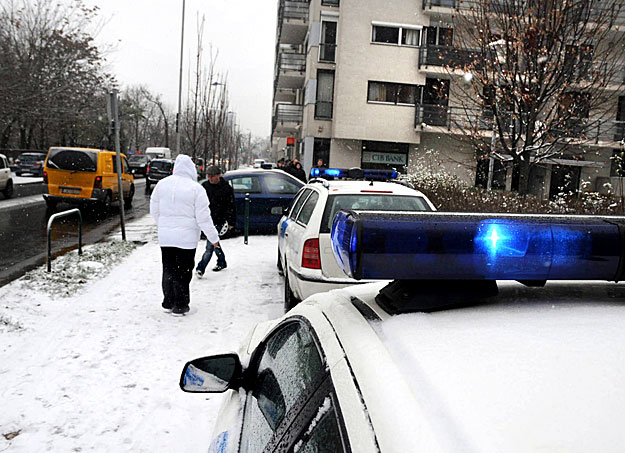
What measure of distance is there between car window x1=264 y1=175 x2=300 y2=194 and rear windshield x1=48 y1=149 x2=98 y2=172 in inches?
264

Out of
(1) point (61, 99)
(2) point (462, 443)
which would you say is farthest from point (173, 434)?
(1) point (61, 99)

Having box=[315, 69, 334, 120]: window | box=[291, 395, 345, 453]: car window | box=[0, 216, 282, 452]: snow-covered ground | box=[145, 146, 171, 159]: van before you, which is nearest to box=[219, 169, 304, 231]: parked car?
box=[0, 216, 282, 452]: snow-covered ground

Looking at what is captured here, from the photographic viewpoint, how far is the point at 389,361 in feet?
3.59

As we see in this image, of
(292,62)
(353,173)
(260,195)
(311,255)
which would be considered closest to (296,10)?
(292,62)

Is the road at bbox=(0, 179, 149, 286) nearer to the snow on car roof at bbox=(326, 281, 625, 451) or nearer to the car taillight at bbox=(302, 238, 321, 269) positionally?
the car taillight at bbox=(302, 238, 321, 269)

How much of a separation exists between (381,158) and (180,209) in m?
24.2

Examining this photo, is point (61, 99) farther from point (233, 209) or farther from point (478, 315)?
point (478, 315)

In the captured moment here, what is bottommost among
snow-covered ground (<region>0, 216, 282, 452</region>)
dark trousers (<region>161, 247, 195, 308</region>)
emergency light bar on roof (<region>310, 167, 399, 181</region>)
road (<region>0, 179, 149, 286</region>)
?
road (<region>0, 179, 149, 286</region>)

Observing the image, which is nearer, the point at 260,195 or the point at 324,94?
the point at 260,195

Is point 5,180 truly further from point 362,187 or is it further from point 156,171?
point 362,187

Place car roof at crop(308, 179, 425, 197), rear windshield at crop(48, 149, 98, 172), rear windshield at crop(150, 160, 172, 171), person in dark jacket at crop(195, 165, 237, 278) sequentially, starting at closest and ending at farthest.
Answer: car roof at crop(308, 179, 425, 197), person in dark jacket at crop(195, 165, 237, 278), rear windshield at crop(48, 149, 98, 172), rear windshield at crop(150, 160, 172, 171)

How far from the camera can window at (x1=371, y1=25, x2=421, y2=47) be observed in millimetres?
27781

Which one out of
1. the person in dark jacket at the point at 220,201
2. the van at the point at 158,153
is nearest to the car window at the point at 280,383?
the person in dark jacket at the point at 220,201

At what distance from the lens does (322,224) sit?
18.3 feet
